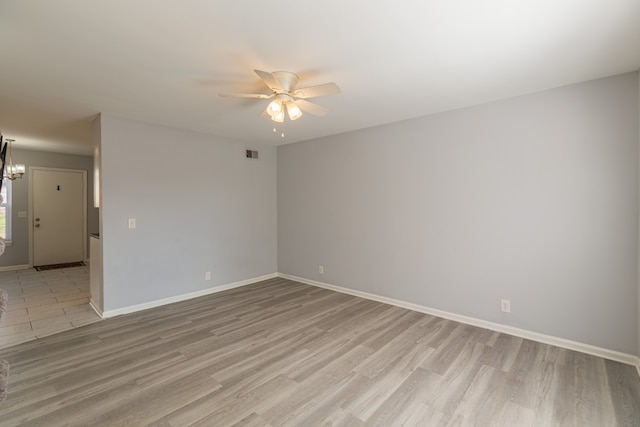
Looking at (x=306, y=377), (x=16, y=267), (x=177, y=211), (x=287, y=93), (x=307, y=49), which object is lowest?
(x=306, y=377)

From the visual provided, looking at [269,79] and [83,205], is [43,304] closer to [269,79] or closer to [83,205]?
[83,205]

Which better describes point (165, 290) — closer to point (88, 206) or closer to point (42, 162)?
point (88, 206)

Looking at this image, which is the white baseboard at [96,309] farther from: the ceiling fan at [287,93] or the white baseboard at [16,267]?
the white baseboard at [16,267]

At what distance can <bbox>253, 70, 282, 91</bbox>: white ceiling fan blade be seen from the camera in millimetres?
2041

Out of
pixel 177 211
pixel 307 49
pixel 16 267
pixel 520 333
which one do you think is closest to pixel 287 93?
pixel 307 49

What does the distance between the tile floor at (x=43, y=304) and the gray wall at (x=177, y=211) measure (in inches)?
21.0

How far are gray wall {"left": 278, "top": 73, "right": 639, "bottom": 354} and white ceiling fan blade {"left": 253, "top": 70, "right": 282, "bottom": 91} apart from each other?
2105 millimetres

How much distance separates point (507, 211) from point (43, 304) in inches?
231

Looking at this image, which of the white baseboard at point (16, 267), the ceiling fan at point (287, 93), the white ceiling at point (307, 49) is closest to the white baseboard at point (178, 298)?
the white ceiling at point (307, 49)

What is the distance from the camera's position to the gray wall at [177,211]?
3.62 m

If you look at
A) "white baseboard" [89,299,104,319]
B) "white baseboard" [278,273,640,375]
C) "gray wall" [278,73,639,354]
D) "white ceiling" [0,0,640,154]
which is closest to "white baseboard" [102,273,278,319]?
"white baseboard" [89,299,104,319]

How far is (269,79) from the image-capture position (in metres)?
2.14

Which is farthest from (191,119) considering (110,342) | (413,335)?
(413,335)

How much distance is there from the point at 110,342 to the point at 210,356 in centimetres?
112
